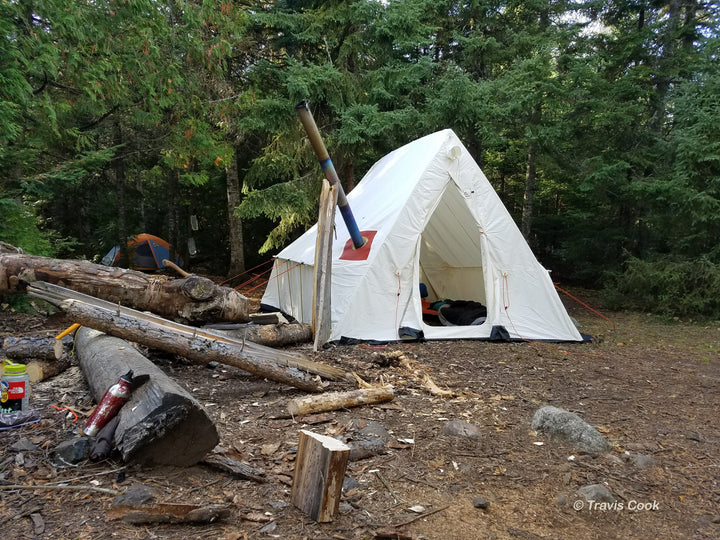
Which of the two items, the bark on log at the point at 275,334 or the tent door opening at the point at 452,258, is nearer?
the bark on log at the point at 275,334

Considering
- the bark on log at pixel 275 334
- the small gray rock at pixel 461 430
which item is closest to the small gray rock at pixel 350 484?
the small gray rock at pixel 461 430

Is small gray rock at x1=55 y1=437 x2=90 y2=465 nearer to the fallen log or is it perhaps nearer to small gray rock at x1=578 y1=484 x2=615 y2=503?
the fallen log

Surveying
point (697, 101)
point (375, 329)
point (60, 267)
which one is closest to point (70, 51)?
point (60, 267)

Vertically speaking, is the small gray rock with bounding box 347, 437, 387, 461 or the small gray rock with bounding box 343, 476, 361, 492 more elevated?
the small gray rock with bounding box 347, 437, 387, 461

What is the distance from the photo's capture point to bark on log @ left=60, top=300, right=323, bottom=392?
4234mm

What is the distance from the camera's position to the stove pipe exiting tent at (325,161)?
5.21 m

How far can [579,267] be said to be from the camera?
13.7 m

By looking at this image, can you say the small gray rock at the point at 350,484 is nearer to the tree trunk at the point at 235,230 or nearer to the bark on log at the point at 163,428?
the bark on log at the point at 163,428

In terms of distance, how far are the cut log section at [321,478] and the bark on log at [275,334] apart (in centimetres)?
329

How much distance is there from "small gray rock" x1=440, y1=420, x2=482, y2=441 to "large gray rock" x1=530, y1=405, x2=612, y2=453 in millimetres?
483

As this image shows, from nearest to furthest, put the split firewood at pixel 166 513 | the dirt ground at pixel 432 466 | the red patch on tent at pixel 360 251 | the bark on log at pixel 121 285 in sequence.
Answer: the split firewood at pixel 166 513
the dirt ground at pixel 432 466
the bark on log at pixel 121 285
the red patch on tent at pixel 360 251

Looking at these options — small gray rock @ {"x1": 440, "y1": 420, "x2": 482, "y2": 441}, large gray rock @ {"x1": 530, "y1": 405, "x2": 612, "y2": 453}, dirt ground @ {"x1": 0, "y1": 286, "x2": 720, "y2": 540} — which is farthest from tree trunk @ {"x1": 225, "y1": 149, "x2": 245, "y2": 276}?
large gray rock @ {"x1": 530, "y1": 405, "x2": 612, "y2": 453}

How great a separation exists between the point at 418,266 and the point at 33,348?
4.77 metres

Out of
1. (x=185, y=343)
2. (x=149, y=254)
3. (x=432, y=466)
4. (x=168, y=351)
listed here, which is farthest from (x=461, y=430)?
(x=149, y=254)
